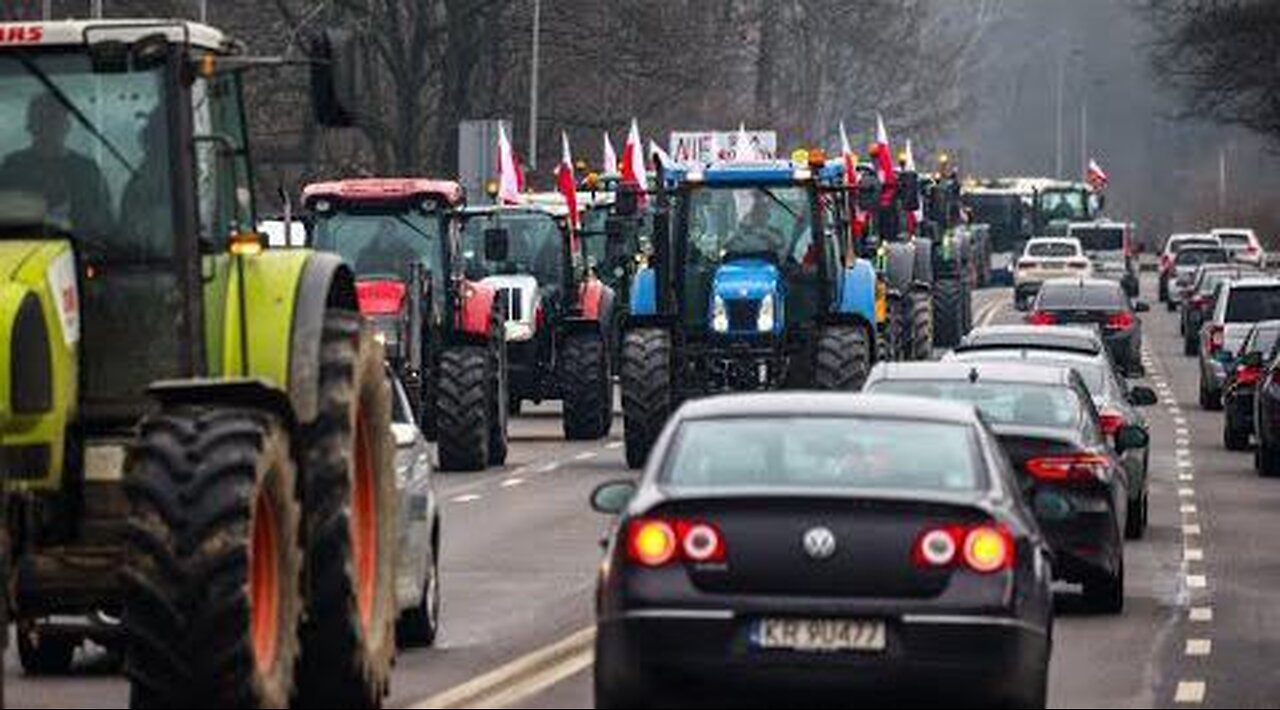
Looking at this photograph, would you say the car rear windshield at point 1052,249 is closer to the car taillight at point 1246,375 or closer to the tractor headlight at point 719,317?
the car taillight at point 1246,375

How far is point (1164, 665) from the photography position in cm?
2084

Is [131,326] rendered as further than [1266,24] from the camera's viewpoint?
No

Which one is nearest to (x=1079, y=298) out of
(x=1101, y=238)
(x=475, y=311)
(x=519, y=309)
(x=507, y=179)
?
(x=507, y=179)

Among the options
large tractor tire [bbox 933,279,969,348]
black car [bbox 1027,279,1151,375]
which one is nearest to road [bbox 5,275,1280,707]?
black car [bbox 1027,279,1151,375]

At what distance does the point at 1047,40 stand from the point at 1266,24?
97.4 m

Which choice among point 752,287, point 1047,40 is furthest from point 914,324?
point 1047,40

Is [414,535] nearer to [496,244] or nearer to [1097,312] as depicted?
[496,244]

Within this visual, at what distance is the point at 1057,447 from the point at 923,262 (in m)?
39.7

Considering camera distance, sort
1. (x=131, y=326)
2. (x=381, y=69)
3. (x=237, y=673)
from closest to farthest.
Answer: (x=237, y=673) < (x=131, y=326) < (x=381, y=69)

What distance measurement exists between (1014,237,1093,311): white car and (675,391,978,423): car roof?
73.5 m

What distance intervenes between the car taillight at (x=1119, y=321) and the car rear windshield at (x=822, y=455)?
43544 millimetres

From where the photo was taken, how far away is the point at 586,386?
44.2m

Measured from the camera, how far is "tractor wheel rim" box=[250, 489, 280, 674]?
605 inches

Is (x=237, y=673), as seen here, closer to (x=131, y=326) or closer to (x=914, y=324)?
(x=131, y=326)
